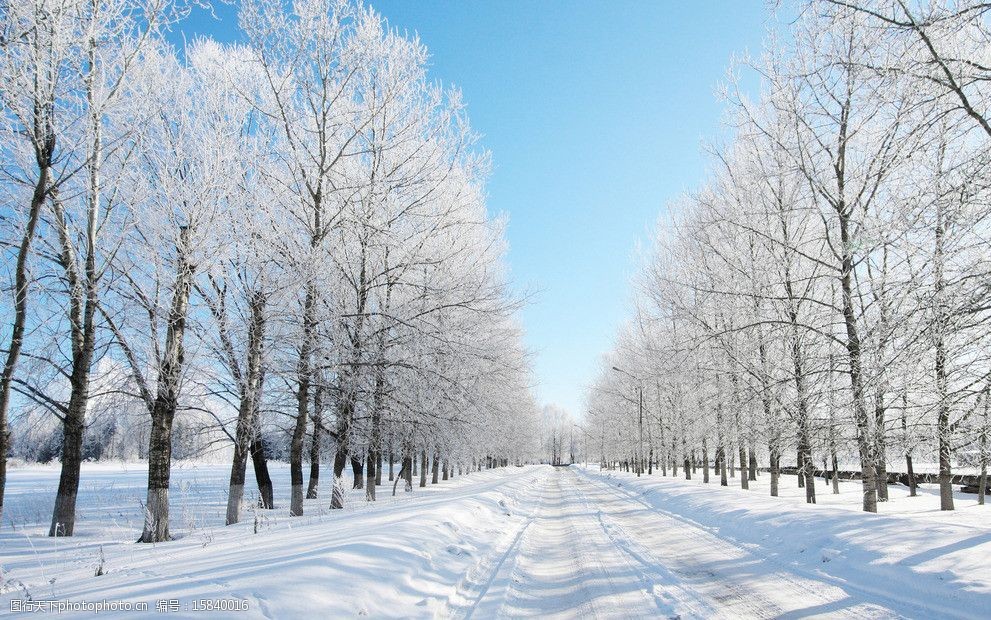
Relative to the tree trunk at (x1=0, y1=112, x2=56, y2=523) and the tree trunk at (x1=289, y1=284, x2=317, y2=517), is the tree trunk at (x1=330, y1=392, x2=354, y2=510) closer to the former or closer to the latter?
the tree trunk at (x1=289, y1=284, x2=317, y2=517)

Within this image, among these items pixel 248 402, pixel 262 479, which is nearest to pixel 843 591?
pixel 248 402

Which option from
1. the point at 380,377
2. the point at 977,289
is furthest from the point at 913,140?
the point at 380,377

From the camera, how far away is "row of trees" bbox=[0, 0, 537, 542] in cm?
905

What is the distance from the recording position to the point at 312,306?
13.0m

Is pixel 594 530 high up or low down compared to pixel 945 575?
down

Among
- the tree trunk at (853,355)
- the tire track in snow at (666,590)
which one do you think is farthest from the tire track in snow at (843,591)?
the tree trunk at (853,355)

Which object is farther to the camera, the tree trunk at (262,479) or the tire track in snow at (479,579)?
the tree trunk at (262,479)

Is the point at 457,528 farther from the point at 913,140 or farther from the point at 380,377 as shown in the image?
the point at 913,140

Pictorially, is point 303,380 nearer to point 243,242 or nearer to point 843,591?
point 243,242

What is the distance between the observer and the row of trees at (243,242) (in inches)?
356

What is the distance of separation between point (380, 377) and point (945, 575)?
12174 mm

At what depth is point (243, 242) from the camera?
11492 millimetres

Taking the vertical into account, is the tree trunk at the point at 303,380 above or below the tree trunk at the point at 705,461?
above

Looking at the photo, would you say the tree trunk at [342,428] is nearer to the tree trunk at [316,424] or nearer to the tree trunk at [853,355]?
the tree trunk at [316,424]
